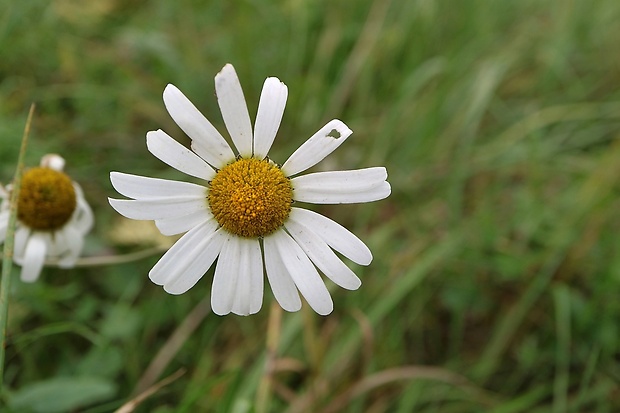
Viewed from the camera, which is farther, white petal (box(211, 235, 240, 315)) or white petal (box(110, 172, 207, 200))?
white petal (box(211, 235, 240, 315))

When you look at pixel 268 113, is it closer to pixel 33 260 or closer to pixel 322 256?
pixel 322 256

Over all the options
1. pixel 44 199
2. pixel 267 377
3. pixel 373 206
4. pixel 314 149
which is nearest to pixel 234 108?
pixel 314 149

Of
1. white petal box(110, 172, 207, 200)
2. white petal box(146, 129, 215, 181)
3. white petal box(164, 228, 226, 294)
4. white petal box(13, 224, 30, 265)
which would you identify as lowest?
white petal box(164, 228, 226, 294)

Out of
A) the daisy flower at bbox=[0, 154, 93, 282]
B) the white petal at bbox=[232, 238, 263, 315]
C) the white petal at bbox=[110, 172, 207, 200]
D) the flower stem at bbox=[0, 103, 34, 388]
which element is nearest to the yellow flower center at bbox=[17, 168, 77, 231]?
the daisy flower at bbox=[0, 154, 93, 282]

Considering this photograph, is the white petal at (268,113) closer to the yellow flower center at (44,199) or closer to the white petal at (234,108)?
the white petal at (234,108)

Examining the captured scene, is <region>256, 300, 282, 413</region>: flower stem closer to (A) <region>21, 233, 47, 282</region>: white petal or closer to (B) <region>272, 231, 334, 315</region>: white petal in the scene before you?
(B) <region>272, 231, 334, 315</region>: white petal

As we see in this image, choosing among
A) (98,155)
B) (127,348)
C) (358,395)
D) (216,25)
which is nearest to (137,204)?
(127,348)

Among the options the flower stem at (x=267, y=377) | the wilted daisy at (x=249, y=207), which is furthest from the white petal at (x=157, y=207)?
the flower stem at (x=267, y=377)
